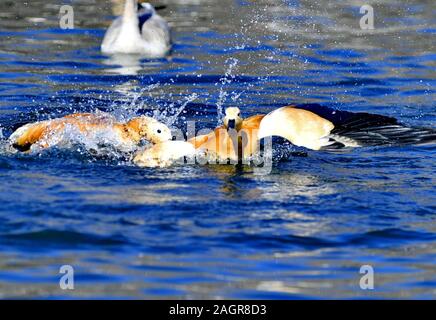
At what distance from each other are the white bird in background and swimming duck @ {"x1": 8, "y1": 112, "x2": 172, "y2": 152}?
17.9 feet

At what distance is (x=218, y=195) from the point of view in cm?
746

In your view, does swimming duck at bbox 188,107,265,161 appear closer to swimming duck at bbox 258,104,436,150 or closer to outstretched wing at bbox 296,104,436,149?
swimming duck at bbox 258,104,436,150

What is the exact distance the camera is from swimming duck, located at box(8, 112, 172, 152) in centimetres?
824

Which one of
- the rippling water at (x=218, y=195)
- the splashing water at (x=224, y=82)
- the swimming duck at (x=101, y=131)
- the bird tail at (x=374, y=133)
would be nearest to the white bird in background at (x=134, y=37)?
the rippling water at (x=218, y=195)

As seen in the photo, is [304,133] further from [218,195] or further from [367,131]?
[218,195]

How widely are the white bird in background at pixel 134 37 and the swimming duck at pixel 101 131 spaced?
545cm

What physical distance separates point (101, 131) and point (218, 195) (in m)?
1.35

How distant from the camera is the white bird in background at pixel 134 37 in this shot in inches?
541

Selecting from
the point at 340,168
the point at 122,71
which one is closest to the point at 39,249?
the point at 340,168

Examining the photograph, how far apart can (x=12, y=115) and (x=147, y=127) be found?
7.37 ft

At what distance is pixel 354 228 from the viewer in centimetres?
683

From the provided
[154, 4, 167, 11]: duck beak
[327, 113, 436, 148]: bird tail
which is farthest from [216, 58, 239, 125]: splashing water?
[154, 4, 167, 11]: duck beak

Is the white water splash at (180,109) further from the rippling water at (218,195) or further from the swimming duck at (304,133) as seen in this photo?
the swimming duck at (304,133)

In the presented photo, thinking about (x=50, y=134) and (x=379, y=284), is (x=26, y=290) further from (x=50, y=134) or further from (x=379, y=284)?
(x=50, y=134)
